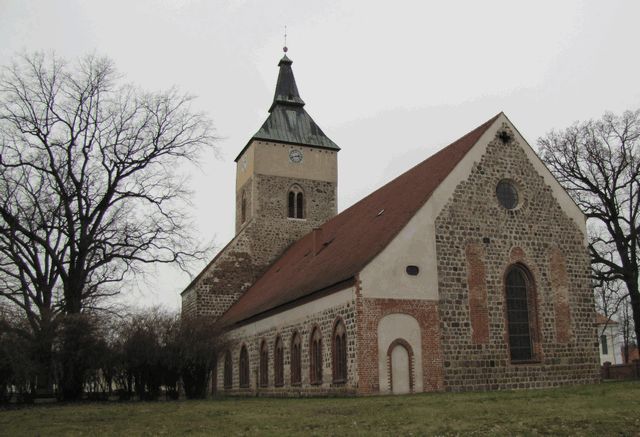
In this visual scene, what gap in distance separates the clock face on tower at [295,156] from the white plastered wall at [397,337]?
2295 cm

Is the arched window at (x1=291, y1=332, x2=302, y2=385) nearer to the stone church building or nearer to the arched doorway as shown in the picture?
the stone church building

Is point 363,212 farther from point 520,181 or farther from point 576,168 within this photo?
point 576,168

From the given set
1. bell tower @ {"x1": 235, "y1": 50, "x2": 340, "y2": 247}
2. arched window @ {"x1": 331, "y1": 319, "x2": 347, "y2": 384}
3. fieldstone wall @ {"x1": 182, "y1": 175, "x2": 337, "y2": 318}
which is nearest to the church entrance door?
arched window @ {"x1": 331, "y1": 319, "x2": 347, "y2": 384}

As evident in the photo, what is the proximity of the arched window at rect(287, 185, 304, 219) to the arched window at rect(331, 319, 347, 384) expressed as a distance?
2010cm

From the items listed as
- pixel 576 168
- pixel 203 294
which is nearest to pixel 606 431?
pixel 576 168

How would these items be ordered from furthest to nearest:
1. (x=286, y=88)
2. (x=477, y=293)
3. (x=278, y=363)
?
1. (x=286, y=88)
2. (x=278, y=363)
3. (x=477, y=293)

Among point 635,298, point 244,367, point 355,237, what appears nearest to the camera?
point 355,237

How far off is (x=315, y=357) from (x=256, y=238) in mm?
16915

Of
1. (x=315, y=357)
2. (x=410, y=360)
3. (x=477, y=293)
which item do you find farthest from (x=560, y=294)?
(x=315, y=357)

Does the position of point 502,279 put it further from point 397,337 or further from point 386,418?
point 386,418

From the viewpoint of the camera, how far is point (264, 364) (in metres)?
31.8

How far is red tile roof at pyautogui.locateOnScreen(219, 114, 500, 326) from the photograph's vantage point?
24984 mm

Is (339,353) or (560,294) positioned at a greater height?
(560,294)

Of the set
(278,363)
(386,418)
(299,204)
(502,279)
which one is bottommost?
(386,418)
